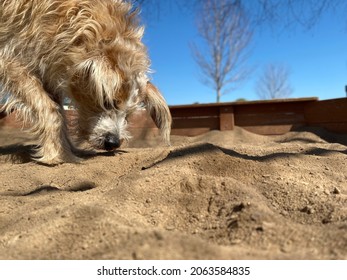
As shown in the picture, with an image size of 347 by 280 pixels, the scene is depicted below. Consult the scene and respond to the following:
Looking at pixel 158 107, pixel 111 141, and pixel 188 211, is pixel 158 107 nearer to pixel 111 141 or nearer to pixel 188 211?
pixel 111 141

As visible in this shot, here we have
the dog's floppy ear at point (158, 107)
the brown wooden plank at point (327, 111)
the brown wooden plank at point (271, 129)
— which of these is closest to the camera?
the dog's floppy ear at point (158, 107)

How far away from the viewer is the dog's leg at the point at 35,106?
3457 millimetres

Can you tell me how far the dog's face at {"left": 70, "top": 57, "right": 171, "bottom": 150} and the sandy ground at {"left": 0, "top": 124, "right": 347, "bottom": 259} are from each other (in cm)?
70

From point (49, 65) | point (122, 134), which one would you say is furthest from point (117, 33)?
point (122, 134)

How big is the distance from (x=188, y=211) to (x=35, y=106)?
2376mm

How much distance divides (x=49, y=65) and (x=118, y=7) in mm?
885

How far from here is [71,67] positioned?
3279 millimetres

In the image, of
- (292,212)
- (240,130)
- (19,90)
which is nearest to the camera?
(292,212)

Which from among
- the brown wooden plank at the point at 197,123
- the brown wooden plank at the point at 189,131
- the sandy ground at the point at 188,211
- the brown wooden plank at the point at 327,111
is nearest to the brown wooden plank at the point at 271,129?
the brown wooden plank at the point at 327,111

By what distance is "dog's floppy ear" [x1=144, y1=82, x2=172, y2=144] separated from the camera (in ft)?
12.8

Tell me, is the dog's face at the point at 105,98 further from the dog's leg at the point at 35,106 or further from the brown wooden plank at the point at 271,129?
the brown wooden plank at the point at 271,129

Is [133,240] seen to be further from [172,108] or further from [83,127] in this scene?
[172,108]

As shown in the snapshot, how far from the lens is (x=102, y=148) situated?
11.5 feet

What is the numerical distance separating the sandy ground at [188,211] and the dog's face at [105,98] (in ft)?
2.29
